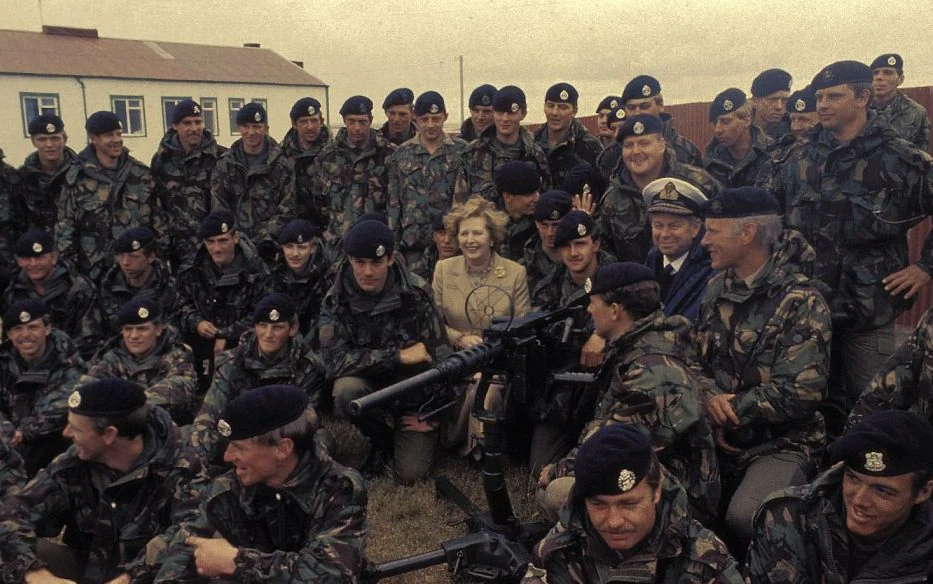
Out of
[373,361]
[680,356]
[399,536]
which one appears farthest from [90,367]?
[680,356]

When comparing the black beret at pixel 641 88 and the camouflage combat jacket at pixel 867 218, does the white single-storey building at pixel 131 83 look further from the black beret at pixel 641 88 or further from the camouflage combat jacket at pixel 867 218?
the camouflage combat jacket at pixel 867 218

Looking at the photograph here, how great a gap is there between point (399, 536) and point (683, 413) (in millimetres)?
2261

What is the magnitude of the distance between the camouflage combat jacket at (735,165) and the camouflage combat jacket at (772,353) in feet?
9.50

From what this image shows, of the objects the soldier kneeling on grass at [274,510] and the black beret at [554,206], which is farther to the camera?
the black beret at [554,206]

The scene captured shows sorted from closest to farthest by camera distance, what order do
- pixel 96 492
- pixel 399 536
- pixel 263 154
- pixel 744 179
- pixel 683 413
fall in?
pixel 683 413, pixel 96 492, pixel 399 536, pixel 744 179, pixel 263 154

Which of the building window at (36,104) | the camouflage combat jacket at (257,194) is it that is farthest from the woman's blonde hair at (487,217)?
the building window at (36,104)

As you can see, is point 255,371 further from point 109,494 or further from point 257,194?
point 257,194

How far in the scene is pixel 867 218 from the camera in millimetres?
5293

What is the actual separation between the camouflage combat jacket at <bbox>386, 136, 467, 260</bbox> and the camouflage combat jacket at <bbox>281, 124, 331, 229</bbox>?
4.15ft

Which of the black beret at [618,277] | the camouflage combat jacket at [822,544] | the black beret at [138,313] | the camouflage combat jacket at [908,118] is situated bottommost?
the camouflage combat jacket at [822,544]

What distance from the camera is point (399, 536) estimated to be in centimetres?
506

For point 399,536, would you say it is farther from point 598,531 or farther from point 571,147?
point 571,147

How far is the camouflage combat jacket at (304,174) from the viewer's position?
911 cm

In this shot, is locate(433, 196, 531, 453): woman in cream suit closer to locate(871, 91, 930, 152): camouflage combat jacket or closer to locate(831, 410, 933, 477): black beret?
locate(831, 410, 933, 477): black beret
